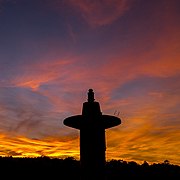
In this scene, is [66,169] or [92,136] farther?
[66,169]

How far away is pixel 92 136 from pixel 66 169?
1700 cm

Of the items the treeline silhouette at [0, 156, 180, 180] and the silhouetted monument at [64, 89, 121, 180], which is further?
the treeline silhouette at [0, 156, 180, 180]

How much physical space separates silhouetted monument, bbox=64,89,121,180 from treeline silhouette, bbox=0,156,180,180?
48.4 feet

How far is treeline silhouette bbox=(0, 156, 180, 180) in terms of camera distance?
21.5 m

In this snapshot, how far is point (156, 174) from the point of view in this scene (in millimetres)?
25000

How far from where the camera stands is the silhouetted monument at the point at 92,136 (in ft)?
23.1

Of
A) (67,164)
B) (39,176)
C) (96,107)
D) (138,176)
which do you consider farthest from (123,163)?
(96,107)

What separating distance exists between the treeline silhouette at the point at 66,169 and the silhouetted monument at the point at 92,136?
14750mm

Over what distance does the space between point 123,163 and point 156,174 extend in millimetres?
3187

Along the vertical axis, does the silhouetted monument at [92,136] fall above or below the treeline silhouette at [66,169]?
below

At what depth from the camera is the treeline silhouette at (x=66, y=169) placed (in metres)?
21.5

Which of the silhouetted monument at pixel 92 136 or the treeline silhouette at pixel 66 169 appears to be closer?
the silhouetted monument at pixel 92 136

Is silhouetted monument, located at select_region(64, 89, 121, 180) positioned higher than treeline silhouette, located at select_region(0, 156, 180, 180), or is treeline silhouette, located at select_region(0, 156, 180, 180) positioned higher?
treeline silhouette, located at select_region(0, 156, 180, 180)

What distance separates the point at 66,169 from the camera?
76.9 feet
